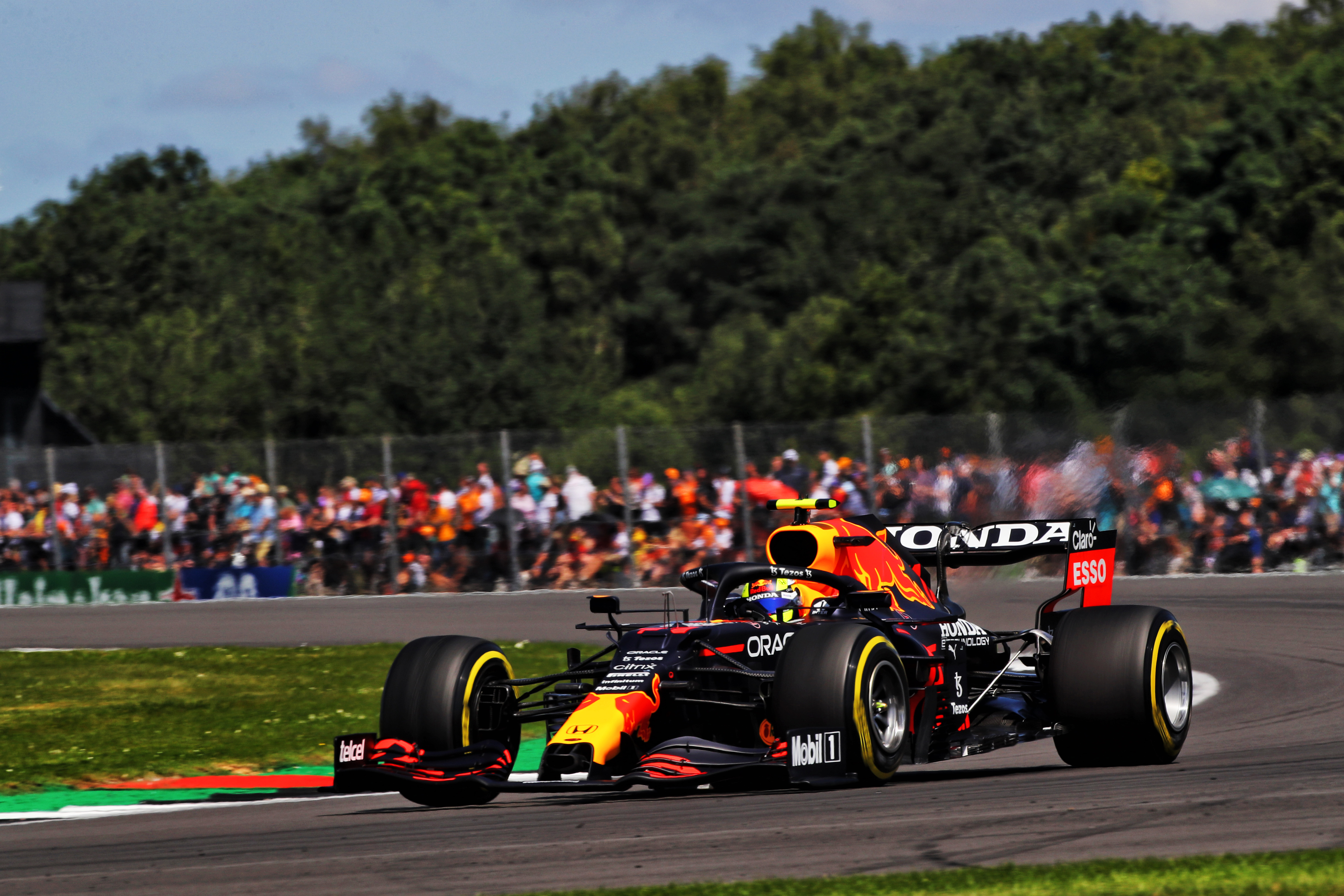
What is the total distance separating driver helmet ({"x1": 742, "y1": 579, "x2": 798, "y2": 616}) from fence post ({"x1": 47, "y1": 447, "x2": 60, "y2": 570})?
778 inches

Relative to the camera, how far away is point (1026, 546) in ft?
35.7

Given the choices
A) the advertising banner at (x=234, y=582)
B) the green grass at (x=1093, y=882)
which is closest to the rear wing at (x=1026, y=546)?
the green grass at (x=1093, y=882)

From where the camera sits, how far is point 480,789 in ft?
29.6

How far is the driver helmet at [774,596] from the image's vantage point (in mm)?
9836

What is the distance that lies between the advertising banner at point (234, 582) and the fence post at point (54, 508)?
2314 mm

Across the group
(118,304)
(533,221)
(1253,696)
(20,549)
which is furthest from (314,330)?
(1253,696)

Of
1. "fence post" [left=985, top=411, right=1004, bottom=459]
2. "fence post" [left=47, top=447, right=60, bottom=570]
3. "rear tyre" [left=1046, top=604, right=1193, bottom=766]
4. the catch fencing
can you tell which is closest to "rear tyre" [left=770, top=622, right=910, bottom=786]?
"rear tyre" [left=1046, top=604, right=1193, bottom=766]

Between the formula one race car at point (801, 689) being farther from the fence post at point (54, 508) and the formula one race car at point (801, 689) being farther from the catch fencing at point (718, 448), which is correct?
the fence post at point (54, 508)

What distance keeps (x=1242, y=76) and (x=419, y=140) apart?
2068 inches

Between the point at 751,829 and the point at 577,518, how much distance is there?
702 inches

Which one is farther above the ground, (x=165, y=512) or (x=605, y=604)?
(x=165, y=512)

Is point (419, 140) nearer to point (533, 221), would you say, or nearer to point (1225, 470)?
point (533, 221)

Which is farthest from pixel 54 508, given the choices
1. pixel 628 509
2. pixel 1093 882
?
pixel 1093 882

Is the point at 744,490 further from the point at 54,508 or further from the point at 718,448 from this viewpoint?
the point at 54,508
